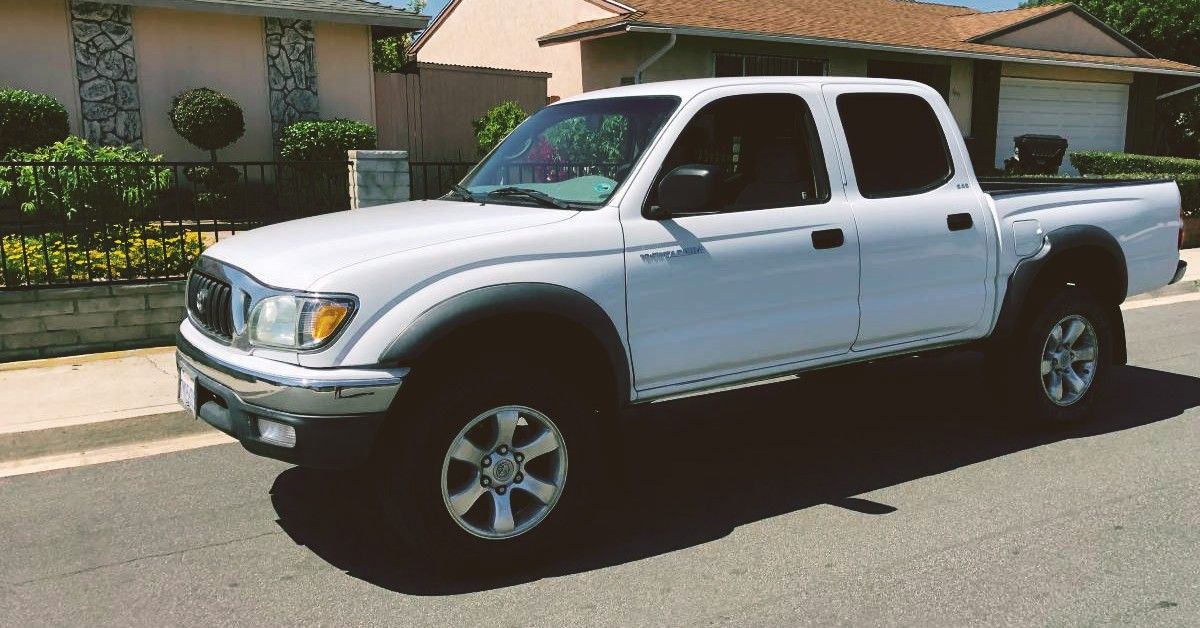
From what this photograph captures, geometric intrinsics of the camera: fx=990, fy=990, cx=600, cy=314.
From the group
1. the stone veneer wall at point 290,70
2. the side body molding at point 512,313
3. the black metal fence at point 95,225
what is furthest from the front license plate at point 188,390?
the stone veneer wall at point 290,70

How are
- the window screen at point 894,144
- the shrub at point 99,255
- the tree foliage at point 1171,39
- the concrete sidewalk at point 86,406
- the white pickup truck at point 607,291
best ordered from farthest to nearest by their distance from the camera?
the tree foliage at point 1171,39, the shrub at point 99,255, the concrete sidewalk at point 86,406, the window screen at point 894,144, the white pickup truck at point 607,291

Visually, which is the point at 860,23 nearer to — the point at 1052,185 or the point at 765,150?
the point at 1052,185

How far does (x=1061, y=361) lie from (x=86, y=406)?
5849 mm

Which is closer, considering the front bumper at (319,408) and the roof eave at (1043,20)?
the front bumper at (319,408)

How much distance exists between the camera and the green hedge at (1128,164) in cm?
1792

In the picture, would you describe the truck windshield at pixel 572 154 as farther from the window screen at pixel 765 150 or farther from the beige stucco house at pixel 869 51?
the beige stucco house at pixel 869 51

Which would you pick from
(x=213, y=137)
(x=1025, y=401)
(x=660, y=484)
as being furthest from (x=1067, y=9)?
(x=660, y=484)

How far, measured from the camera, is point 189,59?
15.4 meters

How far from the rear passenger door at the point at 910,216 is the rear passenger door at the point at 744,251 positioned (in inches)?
5.8

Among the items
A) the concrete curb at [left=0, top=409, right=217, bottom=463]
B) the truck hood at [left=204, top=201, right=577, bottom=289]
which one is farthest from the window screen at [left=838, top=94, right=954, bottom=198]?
the concrete curb at [left=0, top=409, right=217, bottom=463]

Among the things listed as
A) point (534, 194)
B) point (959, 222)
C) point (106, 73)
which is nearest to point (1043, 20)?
point (106, 73)

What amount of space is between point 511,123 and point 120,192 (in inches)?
344

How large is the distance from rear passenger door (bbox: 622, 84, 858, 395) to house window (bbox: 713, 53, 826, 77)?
1337 centimetres

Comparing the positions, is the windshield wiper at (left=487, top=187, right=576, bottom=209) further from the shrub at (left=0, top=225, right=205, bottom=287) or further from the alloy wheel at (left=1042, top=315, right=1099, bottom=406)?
the shrub at (left=0, top=225, right=205, bottom=287)
